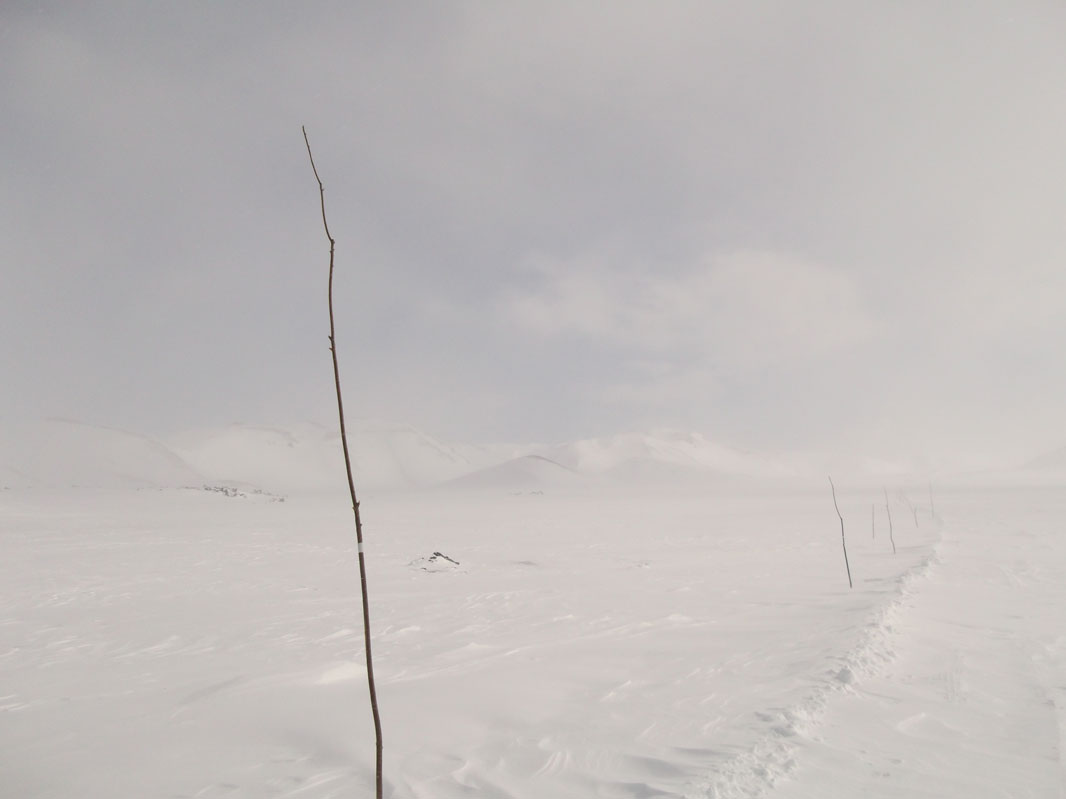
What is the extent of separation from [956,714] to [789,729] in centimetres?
127

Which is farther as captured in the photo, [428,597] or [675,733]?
[428,597]

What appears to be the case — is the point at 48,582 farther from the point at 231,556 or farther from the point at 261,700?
the point at 261,700

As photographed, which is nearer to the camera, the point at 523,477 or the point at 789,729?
the point at 789,729

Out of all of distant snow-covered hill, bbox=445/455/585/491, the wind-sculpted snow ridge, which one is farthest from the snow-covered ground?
distant snow-covered hill, bbox=445/455/585/491

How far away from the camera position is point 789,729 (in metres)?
3.45

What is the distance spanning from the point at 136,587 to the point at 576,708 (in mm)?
10054

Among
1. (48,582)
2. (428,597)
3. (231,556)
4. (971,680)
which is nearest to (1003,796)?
(971,680)

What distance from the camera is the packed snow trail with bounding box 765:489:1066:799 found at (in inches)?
113

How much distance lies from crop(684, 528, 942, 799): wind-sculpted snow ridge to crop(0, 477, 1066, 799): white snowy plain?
20 mm

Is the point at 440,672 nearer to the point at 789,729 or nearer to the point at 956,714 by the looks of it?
the point at 789,729

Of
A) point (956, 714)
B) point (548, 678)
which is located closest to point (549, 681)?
point (548, 678)

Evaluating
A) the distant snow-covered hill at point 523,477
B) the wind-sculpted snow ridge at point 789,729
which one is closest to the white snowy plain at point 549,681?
the wind-sculpted snow ridge at point 789,729

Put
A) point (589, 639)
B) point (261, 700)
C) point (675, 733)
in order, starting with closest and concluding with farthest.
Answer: point (675, 733)
point (261, 700)
point (589, 639)

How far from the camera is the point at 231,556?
14711 millimetres
